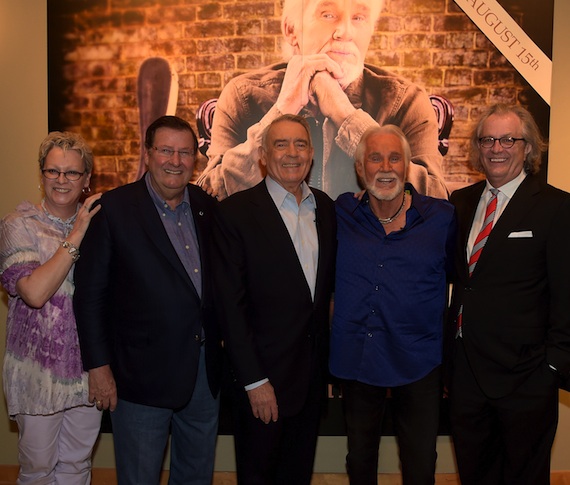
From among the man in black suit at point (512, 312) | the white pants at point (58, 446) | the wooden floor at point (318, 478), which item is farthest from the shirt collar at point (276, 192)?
the wooden floor at point (318, 478)

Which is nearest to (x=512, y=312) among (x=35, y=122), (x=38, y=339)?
(x=38, y=339)

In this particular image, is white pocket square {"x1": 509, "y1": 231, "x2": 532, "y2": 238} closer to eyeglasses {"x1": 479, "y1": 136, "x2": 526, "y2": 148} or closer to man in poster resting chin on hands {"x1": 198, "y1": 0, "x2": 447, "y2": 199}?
eyeglasses {"x1": 479, "y1": 136, "x2": 526, "y2": 148}

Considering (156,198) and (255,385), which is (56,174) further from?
(255,385)

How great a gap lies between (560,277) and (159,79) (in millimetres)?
2590

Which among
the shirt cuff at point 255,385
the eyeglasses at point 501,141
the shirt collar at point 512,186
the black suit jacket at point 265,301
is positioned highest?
the eyeglasses at point 501,141

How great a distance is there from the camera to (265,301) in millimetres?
2129

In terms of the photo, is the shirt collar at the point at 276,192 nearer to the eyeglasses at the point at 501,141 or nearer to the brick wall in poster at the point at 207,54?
the eyeglasses at the point at 501,141

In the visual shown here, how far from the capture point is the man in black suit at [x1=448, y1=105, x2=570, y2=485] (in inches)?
83.0

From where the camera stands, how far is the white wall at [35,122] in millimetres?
3154

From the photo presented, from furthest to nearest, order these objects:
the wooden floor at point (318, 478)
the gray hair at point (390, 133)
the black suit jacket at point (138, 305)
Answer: the wooden floor at point (318, 478), the gray hair at point (390, 133), the black suit jacket at point (138, 305)

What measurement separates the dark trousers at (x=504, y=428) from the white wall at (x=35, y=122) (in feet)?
3.25

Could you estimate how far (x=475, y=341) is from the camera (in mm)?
2199

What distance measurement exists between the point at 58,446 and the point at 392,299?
1684 millimetres

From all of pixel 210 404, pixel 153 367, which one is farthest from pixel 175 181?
pixel 210 404
